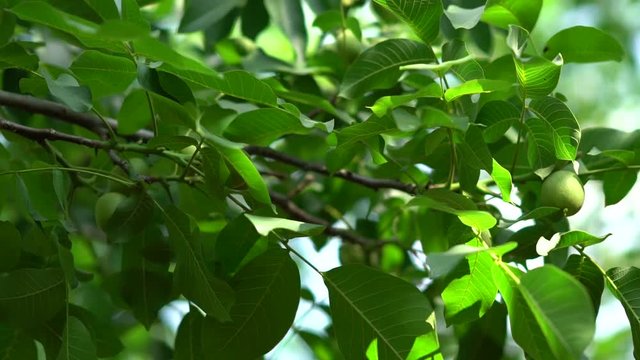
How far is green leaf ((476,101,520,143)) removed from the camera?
867 millimetres

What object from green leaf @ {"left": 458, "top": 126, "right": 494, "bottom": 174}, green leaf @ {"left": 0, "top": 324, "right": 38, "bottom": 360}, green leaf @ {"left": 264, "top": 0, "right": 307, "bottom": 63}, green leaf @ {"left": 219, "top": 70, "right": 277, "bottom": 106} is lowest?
green leaf @ {"left": 0, "top": 324, "right": 38, "bottom": 360}

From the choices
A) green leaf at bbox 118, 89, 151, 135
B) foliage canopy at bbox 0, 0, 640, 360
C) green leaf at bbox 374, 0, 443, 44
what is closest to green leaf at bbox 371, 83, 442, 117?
foliage canopy at bbox 0, 0, 640, 360

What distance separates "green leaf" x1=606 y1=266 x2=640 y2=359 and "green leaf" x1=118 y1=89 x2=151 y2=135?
1.81ft

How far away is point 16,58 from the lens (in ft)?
2.89

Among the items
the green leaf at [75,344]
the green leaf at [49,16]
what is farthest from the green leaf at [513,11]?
the green leaf at [75,344]

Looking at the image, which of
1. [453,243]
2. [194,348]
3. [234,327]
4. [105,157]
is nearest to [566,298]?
[453,243]

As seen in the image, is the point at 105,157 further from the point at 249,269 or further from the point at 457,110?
the point at 457,110

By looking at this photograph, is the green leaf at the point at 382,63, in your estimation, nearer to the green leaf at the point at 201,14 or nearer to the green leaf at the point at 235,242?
the green leaf at the point at 235,242

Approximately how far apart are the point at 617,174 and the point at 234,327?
18.9 inches

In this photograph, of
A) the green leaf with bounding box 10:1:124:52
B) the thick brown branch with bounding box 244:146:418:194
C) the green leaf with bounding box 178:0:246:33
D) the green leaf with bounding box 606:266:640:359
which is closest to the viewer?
the green leaf with bounding box 10:1:124:52

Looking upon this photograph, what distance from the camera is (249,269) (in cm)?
85

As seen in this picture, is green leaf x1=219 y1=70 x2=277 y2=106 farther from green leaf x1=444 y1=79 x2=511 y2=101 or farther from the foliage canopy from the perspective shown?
green leaf x1=444 y1=79 x2=511 y2=101

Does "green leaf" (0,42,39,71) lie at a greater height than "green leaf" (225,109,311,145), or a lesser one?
greater

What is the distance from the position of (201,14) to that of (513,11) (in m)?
0.54
